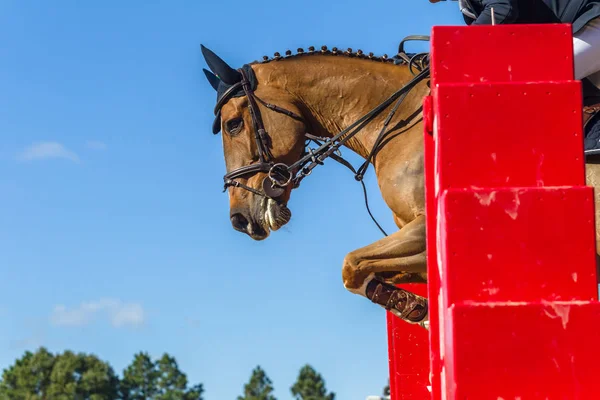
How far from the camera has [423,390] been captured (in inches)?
271

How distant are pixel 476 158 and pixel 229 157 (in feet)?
9.95

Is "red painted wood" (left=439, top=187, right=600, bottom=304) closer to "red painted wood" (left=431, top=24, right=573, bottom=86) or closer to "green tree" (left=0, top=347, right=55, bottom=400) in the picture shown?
"red painted wood" (left=431, top=24, right=573, bottom=86)

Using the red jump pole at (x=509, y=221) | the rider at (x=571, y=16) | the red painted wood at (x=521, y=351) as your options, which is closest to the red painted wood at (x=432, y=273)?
the red jump pole at (x=509, y=221)

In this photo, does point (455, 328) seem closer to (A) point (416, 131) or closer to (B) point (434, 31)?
(B) point (434, 31)

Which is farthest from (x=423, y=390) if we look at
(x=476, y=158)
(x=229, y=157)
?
(x=476, y=158)

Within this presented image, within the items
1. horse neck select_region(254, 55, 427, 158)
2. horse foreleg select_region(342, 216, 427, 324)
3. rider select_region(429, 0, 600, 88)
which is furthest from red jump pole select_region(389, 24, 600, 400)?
horse neck select_region(254, 55, 427, 158)

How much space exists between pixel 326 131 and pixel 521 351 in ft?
10.8

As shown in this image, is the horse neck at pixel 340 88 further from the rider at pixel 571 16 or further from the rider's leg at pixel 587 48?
the rider's leg at pixel 587 48

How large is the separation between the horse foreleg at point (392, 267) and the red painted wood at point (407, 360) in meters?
0.59

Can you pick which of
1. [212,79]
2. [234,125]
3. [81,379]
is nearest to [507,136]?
[234,125]

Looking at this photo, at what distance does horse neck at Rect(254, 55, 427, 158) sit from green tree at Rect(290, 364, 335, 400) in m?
77.0

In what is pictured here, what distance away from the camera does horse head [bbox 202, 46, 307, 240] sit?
6.93 meters

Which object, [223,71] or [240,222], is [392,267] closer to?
[240,222]

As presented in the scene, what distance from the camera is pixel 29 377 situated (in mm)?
80750
